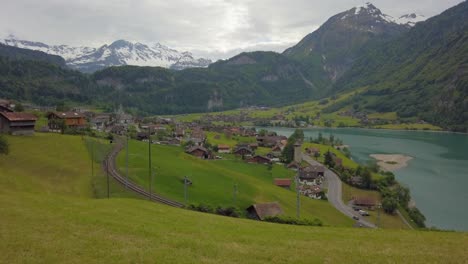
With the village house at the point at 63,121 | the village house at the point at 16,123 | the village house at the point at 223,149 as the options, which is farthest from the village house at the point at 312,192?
the village house at the point at 63,121

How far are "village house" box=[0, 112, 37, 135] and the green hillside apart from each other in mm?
43616

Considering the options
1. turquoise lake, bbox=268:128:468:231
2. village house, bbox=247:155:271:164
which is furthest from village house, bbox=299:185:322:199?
village house, bbox=247:155:271:164

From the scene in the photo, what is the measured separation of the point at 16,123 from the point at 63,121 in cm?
2654

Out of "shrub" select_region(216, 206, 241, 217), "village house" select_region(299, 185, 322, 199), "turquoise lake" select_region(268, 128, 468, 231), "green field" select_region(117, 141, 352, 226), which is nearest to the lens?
"shrub" select_region(216, 206, 241, 217)

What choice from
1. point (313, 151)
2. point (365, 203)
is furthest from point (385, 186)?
point (313, 151)

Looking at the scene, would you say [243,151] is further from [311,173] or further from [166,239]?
[166,239]

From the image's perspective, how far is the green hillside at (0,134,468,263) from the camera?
62.3ft

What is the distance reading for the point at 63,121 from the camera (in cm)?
9888

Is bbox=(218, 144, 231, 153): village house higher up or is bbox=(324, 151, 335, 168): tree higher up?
bbox=(218, 144, 231, 153): village house

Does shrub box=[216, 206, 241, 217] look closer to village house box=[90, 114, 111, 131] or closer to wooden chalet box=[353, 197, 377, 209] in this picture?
wooden chalet box=[353, 197, 377, 209]

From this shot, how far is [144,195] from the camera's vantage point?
165 ft

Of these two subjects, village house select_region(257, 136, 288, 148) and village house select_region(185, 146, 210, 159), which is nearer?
village house select_region(185, 146, 210, 159)

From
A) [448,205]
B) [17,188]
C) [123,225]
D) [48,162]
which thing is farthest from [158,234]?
[448,205]

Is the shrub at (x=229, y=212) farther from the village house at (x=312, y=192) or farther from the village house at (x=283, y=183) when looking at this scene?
the village house at (x=283, y=183)
